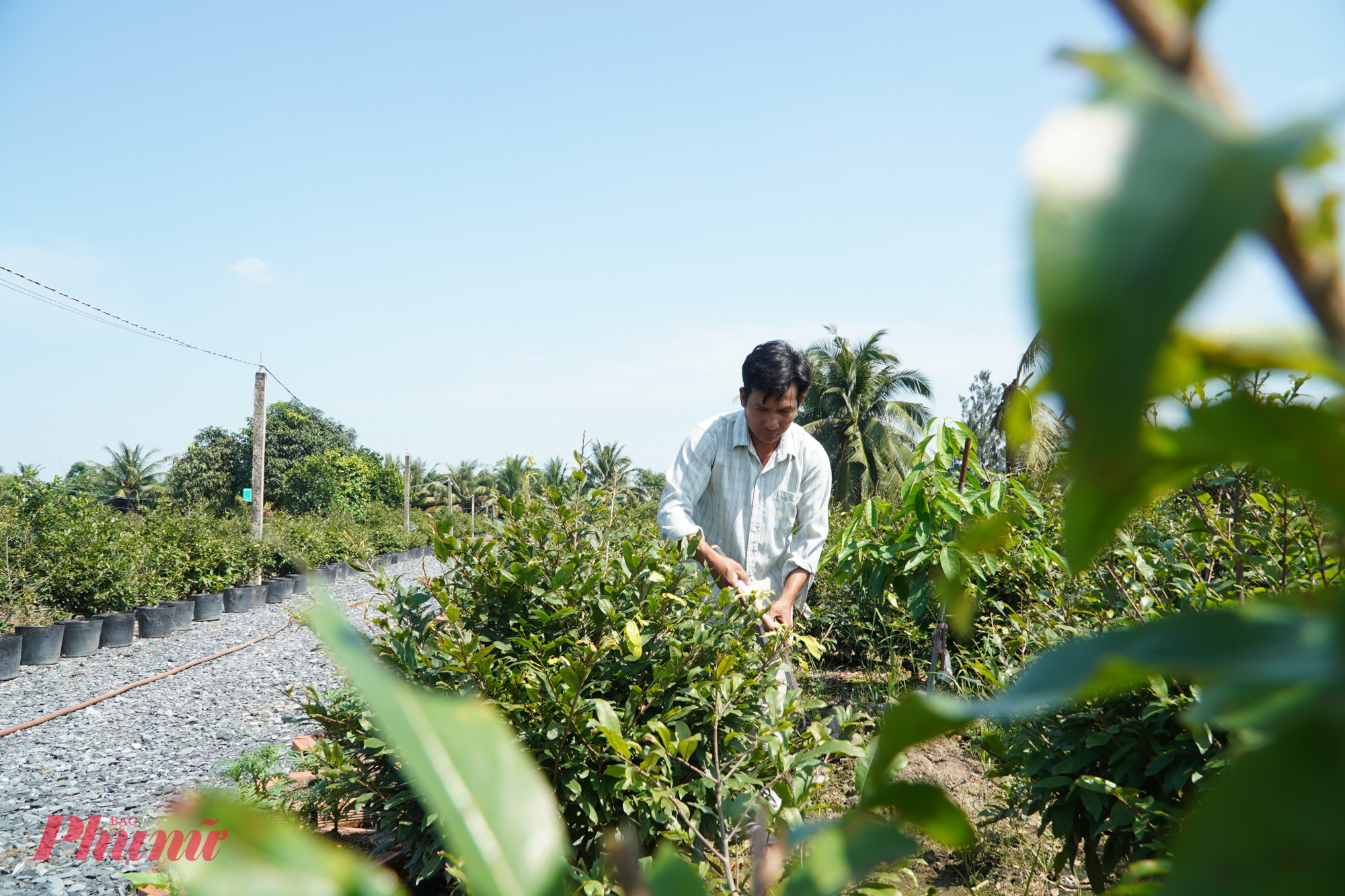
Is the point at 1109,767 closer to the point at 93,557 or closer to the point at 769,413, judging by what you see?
the point at 769,413

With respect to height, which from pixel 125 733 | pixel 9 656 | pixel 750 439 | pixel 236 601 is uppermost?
pixel 750 439

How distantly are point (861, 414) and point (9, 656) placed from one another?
25.9 m

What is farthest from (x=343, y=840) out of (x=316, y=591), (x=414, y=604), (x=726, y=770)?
(x=316, y=591)

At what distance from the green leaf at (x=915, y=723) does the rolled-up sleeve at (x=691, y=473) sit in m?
3.02

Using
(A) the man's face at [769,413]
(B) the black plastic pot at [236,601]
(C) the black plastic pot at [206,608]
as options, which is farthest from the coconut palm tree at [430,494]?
(A) the man's face at [769,413]

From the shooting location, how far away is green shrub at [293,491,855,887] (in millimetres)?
2018

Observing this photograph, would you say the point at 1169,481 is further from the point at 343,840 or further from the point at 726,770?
the point at 343,840

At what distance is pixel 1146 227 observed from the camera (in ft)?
0.48

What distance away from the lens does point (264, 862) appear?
8.4 inches

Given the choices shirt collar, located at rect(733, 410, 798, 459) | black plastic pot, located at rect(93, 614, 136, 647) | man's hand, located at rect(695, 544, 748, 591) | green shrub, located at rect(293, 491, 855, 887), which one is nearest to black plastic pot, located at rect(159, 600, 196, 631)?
black plastic pot, located at rect(93, 614, 136, 647)

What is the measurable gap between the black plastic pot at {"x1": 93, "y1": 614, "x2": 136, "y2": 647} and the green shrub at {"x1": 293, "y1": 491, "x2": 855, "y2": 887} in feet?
26.0

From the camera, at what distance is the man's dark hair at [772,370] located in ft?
11.3

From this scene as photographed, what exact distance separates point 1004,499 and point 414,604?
3.82m

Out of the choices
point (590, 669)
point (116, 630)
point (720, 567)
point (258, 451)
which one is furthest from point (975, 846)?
point (258, 451)
